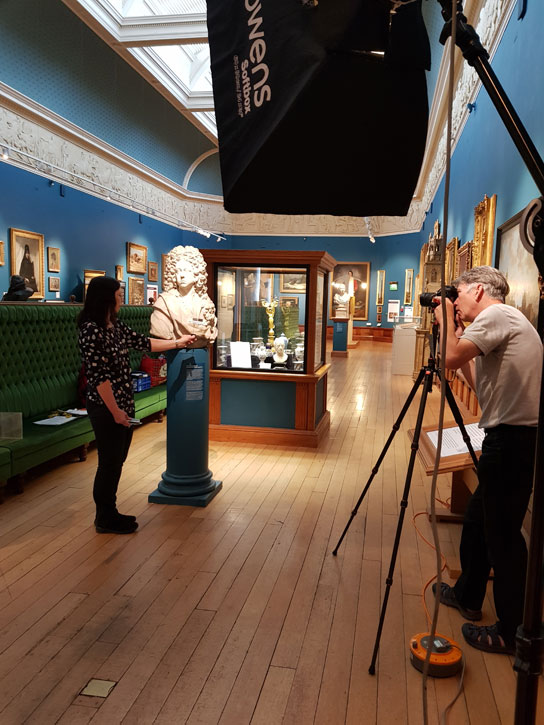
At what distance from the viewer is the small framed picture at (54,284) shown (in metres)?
12.3

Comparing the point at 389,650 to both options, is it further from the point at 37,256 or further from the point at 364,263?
the point at 364,263

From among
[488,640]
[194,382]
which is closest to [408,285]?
[194,382]

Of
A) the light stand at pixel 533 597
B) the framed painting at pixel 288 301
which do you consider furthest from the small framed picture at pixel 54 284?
the light stand at pixel 533 597

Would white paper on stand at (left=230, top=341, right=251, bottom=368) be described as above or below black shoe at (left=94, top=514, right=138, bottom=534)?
above

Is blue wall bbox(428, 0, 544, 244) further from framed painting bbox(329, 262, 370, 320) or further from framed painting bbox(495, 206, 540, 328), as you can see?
framed painting bbox(329, 262, 370, 320)

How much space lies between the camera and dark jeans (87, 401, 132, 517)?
3941mm

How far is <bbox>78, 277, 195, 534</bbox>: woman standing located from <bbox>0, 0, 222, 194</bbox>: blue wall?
29.5ft

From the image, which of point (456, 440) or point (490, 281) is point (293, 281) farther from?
point (490, 281)

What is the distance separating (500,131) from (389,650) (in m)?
4.71

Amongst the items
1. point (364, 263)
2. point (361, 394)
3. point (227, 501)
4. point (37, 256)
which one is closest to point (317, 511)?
point (227, 501)

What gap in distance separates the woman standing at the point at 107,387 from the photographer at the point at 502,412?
2.24 m

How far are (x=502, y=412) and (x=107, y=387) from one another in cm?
247

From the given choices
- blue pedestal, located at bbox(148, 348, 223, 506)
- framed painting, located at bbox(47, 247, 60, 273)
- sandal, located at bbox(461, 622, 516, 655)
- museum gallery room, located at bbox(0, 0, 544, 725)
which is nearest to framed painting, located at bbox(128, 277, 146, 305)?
framed painting, located at bbox(47, 247, 60, 273)

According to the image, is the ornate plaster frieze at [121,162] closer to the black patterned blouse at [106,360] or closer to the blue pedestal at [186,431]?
the blue pedestal at [186,431]
